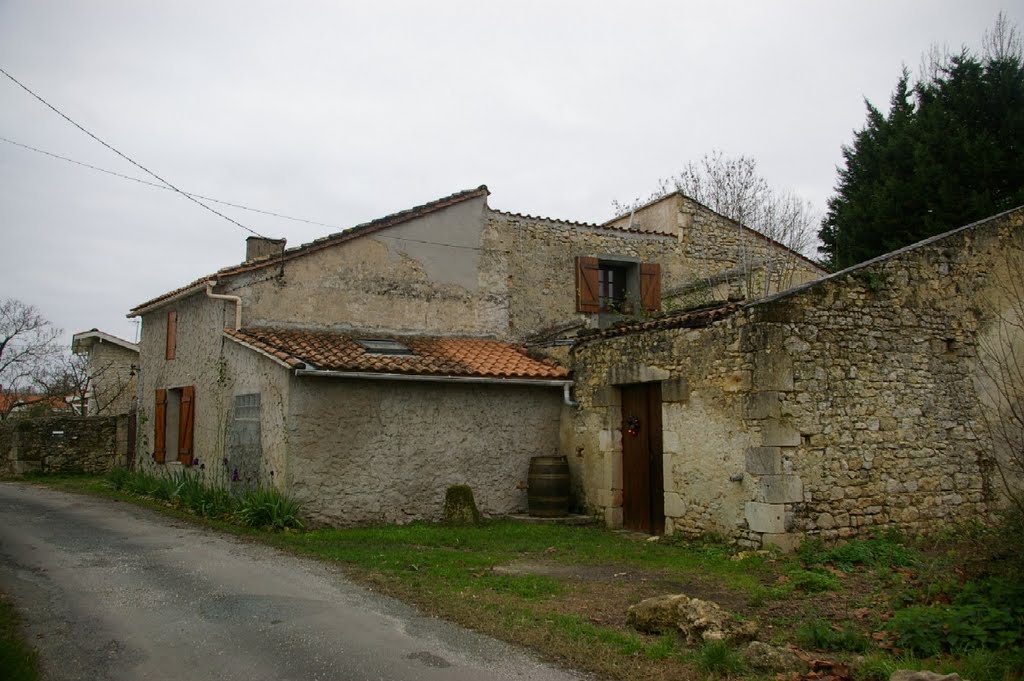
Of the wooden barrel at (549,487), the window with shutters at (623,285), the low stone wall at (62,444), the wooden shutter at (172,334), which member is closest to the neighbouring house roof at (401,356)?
the wooden barrel at (549,487)

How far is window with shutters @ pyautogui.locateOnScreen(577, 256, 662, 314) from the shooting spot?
15586 mm

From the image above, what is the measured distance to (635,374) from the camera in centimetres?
1145

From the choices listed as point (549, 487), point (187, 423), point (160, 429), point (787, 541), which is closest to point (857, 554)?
point (787, 541)

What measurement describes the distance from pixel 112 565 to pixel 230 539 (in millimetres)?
1946

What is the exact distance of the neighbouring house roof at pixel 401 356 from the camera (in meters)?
11.3

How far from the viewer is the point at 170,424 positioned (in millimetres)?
15227

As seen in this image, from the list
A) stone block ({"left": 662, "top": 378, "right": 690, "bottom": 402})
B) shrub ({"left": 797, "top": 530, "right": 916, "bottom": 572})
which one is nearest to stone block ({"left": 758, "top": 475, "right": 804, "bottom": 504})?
shrub ({"left": 797, "top": 530, "right": 916, "bottom": 572})

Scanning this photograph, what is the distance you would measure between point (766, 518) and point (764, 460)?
0.69 m

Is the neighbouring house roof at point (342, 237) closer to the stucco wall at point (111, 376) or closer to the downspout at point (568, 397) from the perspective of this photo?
the downspout at point (568, 397)

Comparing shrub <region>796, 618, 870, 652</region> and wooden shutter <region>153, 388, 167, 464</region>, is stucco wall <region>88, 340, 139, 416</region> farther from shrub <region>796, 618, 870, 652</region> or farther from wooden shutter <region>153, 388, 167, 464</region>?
shrub <region>796, 618, 870, 652</region>

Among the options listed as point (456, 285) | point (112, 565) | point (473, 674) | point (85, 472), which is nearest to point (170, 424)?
point (85, 472)

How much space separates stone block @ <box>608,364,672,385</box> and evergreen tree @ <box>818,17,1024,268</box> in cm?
900

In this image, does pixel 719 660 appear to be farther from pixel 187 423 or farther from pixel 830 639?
pixel 187 423

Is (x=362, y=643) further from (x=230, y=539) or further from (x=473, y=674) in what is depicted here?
(x=230, y=539)
